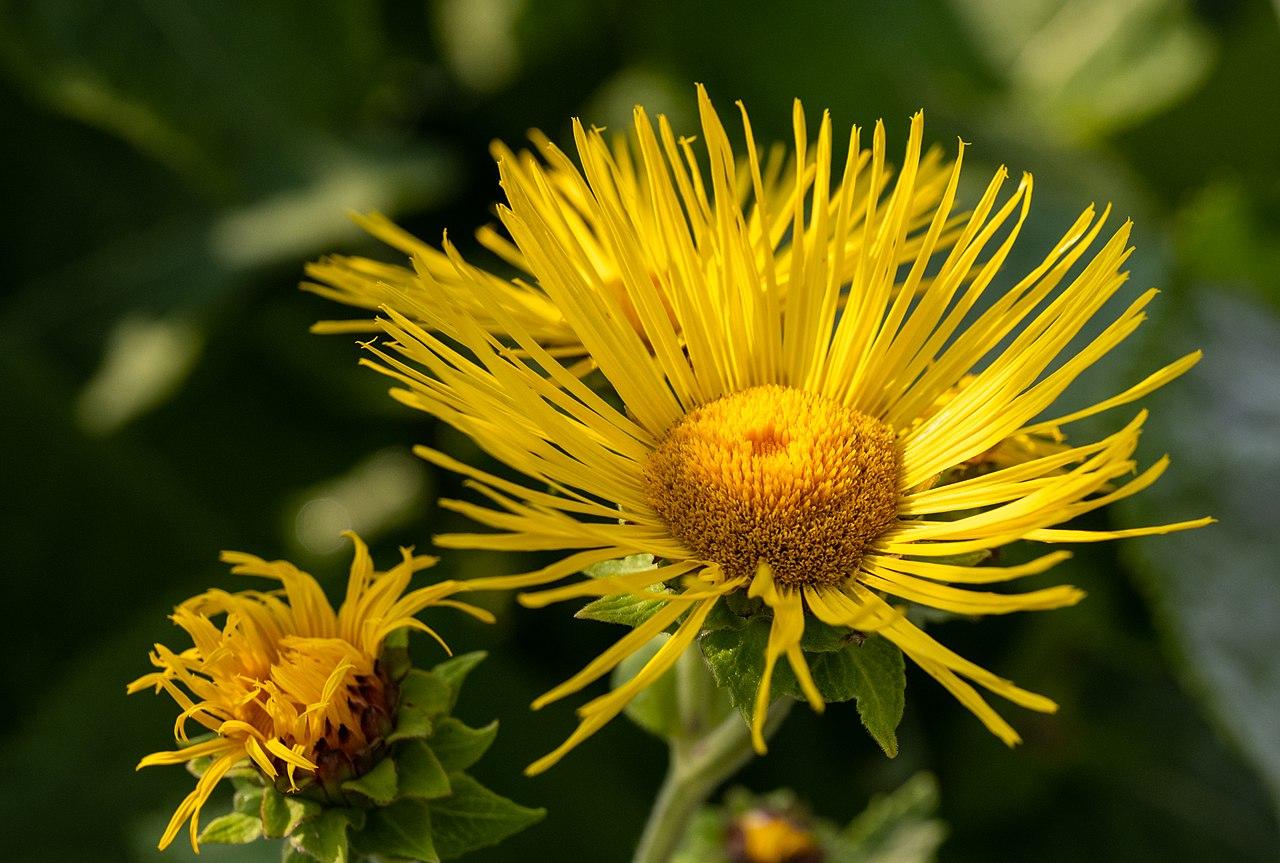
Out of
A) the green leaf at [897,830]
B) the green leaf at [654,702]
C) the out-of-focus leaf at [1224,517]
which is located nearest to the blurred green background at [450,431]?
the out-of-focus leaf at [1224,517]

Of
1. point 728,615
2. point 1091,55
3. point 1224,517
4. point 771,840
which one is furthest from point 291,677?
point 1091,55

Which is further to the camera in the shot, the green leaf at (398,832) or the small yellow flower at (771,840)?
the small yellow flower at (771,840)

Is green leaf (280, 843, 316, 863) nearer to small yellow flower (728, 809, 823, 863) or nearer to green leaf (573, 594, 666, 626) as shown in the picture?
green leaf (573, 594, 666, 626)

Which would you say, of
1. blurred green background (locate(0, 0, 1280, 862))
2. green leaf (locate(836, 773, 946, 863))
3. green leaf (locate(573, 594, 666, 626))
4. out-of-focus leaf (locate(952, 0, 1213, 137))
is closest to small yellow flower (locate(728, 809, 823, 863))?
green leaf (locate(836, 773, 946, 863))

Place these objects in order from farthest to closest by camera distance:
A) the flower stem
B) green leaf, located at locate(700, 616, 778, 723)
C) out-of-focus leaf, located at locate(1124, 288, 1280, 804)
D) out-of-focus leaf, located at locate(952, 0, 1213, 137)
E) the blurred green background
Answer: out-of-focus leaf, located at locate(952, 0, 1213, 137), the blurred green background, out-of-focus leaf, located at locate(1124, 288, 1280, 804), the flower stem, green leaf, located at locate(700, 616, 778, 723)

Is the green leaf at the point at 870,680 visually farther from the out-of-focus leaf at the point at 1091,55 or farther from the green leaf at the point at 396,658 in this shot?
the out-of-focus leaf at the point at 1091,55
